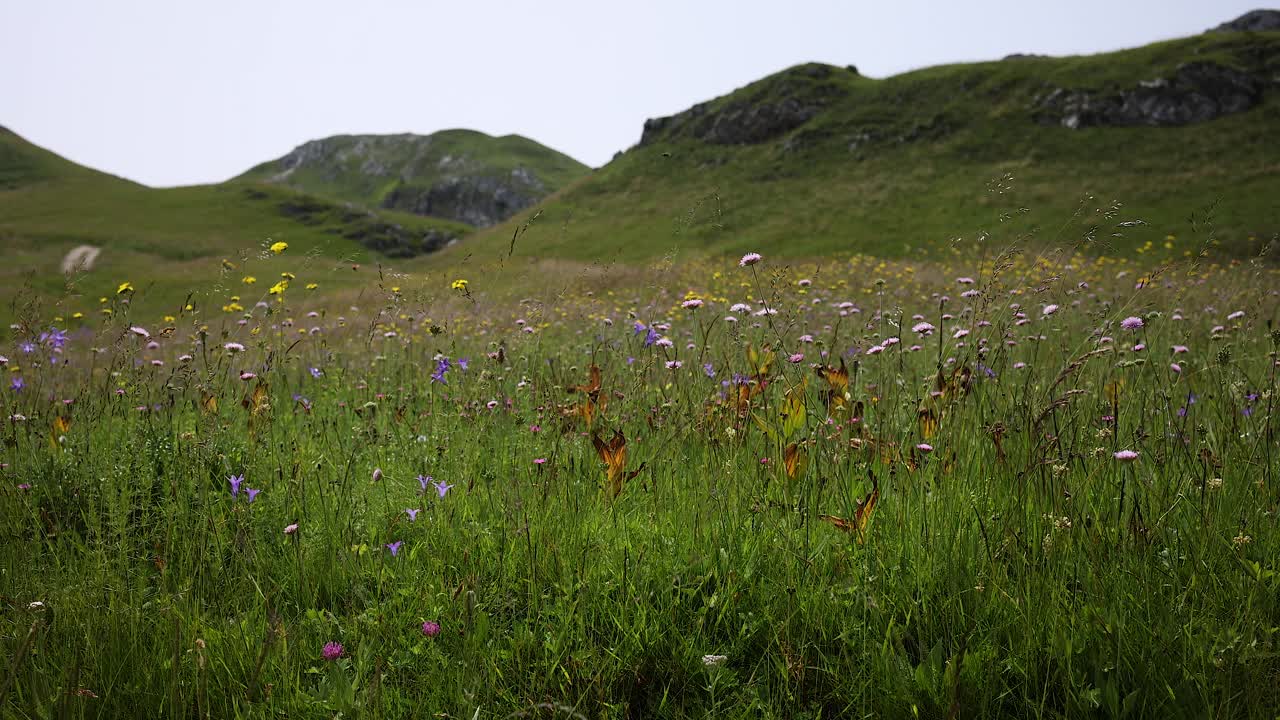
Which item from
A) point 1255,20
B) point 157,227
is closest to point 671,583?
point 157,227

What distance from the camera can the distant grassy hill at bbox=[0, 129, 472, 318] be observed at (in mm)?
44000

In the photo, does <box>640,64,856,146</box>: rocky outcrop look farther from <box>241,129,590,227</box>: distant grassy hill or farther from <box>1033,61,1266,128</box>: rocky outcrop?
<box>241,129,590,227</box>: distant grassy hill

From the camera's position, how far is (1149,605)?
1856 mm

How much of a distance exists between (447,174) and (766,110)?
5208 inches

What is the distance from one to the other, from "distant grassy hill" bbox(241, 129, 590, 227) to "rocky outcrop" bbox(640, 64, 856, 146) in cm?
7473

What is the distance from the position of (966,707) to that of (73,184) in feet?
433

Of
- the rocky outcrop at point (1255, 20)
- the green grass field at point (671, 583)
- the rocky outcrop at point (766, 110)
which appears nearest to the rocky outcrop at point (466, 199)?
the rocky outcrop at point (766, 110)

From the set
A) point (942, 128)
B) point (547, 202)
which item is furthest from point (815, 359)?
point (547, 202)

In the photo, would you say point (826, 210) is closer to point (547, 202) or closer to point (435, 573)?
point (547, 202)

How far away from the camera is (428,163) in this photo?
7042 inches

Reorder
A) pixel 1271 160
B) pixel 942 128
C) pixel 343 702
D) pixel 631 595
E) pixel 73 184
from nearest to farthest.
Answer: pixel 343 702 → pixel 631 595 → pixel 1271 160 → pixel 942 128 → pixel 73 184

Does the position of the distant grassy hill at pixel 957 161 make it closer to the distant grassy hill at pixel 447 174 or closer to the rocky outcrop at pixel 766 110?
the rocky outcrop at pixel 766 110

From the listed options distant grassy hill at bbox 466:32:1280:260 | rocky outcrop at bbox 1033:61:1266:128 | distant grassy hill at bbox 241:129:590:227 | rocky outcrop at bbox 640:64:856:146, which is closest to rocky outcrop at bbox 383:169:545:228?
distant grassy hill at bbox 241:129:590:227

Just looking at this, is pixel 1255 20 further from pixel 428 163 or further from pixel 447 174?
pixel 428 163
